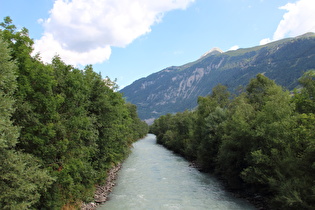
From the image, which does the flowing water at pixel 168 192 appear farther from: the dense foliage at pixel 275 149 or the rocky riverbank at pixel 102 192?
the dense foliage at pixel 275 149

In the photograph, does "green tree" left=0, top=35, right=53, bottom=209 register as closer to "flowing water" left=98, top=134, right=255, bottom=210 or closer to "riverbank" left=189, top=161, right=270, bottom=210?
"flowing water" left=98, top=134, right=255, bottom=210

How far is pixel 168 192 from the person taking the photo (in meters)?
26.7

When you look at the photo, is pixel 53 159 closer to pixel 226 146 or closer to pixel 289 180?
pixel 289 180

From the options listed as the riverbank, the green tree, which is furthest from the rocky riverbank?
the riverbank

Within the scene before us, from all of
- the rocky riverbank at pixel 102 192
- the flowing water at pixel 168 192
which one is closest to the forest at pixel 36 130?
the rocky riverbank at pixel 102 192

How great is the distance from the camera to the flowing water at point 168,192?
22328 mm

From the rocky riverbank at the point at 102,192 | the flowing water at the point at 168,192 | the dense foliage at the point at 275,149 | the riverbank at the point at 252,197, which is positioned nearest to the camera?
the dense foliage at the point at 275,149

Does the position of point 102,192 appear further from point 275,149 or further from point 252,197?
point 275,149

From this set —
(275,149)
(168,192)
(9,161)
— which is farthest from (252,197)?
(9,161)

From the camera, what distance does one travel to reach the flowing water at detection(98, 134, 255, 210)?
73.3ft

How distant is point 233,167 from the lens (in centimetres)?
2748

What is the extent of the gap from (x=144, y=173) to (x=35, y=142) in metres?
24.8

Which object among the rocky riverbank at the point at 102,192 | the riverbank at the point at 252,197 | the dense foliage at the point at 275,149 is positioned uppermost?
the dense foliage at the point at 275,149

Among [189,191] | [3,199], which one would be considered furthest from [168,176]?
[3,199]
